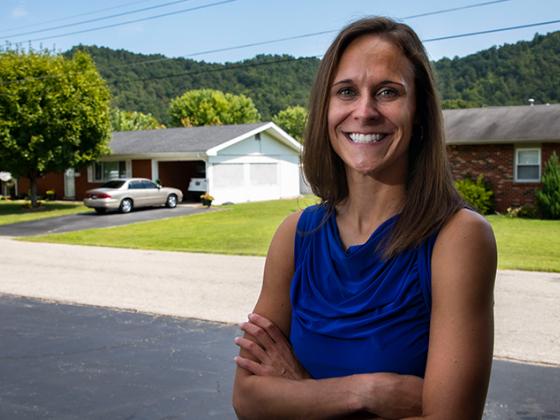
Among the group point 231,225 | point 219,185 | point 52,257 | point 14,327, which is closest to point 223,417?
→ point 14,327

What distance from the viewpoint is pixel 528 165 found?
2583 cm

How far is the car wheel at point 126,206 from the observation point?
3072 centimetres

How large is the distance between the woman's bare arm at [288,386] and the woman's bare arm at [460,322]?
0.29 feet

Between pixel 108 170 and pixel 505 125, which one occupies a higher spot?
pixel 505 125

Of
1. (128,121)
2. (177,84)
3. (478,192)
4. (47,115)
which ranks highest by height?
(177,84)

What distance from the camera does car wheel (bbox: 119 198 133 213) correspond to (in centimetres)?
3072


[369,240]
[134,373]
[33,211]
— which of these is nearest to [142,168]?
[33,211]

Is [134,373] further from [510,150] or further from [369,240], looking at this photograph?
[510,150]

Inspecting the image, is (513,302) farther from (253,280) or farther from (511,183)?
(511,183)

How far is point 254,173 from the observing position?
37.3 metres

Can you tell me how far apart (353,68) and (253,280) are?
1033 cm

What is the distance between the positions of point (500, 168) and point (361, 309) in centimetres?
2586

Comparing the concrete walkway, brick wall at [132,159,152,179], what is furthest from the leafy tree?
brick wall at [132,159,152,179]

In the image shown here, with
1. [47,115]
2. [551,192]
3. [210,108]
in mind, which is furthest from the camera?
[210,108]
